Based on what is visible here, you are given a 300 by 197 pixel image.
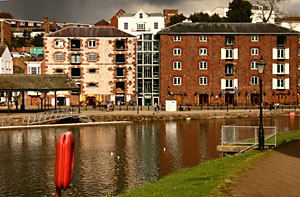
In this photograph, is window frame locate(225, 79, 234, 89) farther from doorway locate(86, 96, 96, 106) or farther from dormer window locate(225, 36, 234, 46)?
doorway locate(86, 96, 96, 106)

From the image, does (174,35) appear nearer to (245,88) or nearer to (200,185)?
(245,88)

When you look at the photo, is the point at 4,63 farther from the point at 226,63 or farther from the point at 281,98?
the point at 281,98

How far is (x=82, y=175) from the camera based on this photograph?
24641 mm

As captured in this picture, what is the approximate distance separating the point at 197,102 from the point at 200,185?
68627 millimetres

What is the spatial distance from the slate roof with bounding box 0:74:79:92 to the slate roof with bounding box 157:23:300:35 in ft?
93.3

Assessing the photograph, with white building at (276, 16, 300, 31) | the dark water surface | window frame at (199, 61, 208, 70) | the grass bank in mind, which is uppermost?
white building at (276, 16, 300, 31)

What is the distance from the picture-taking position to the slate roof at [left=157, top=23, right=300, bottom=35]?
8475cm

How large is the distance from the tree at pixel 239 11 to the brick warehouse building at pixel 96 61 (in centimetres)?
3692

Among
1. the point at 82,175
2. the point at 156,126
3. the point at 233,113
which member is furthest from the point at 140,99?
the point at 82,175

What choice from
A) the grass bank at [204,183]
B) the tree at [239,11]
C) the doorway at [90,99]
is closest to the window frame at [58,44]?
the doorway at [90,99]

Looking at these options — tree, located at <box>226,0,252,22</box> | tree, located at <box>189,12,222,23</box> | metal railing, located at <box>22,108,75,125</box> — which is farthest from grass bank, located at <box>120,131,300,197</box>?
tree, located at <box>189,12,222,23</box>

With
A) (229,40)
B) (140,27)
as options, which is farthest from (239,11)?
(229,40)

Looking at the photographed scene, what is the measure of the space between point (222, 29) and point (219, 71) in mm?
8282

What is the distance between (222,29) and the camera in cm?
8588
